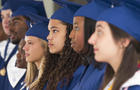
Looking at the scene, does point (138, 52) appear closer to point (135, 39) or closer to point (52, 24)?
point (135, 39)

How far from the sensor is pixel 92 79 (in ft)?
8.87

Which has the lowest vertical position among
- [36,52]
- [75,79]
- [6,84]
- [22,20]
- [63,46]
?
[6,84]

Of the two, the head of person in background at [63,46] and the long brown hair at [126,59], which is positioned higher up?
the long brown hair at [126,59]

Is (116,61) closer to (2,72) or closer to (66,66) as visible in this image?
(66,66)

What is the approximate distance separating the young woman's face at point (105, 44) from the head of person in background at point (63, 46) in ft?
3.17

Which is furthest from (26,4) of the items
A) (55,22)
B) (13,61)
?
(55,22)

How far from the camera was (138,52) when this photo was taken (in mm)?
2168

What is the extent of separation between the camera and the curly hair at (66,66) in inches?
126

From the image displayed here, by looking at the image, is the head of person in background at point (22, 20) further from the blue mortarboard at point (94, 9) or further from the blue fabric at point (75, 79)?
the blue mortarboard at point (94, 9)

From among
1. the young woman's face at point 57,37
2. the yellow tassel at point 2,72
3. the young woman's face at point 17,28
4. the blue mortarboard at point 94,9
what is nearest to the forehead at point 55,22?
the young woman's face at point 57,37

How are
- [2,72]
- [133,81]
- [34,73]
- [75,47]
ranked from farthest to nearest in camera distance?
[2,72] < [34,73] < [75,47] < [133,81]

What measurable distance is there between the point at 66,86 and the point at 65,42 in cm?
38

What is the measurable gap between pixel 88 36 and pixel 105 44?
0.51m

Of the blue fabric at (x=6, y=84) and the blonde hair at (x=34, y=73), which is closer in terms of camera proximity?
the blonde hair at (x=34, y=73)
